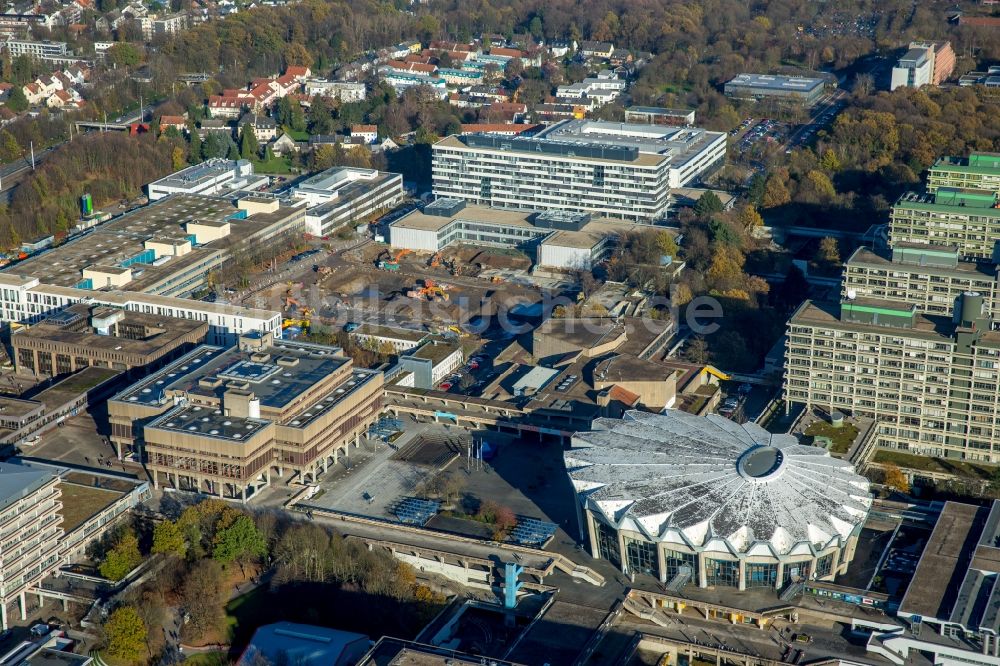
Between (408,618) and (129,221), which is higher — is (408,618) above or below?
below

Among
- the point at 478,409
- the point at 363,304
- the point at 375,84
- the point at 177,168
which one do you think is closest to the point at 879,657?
the point at 478,409

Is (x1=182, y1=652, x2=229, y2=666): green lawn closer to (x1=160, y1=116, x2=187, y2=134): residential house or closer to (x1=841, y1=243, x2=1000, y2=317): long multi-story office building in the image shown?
(x1=841, y1=243, x2=1000, y2=317): long multi-story office building

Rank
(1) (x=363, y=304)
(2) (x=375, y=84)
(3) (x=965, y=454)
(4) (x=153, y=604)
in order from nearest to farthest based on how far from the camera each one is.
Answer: (4) (x=153, y=604) < (3) (x=965, y=454) < (1) (x=363, y=304) < (2) (x=375, y=84)

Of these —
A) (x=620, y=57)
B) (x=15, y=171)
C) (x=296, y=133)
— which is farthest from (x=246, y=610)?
(x=620, y=57)

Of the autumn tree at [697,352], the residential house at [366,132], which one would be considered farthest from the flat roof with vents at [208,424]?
the residential house at [366,132]

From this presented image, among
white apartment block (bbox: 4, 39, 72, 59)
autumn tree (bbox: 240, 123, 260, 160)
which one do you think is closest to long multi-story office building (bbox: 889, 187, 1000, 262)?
autumn tree (bbox: 240, 123, 260, 160)

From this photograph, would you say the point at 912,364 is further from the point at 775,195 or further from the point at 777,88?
the point at 777,88

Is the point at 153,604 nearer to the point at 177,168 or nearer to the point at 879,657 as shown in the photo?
the point at 879,657
